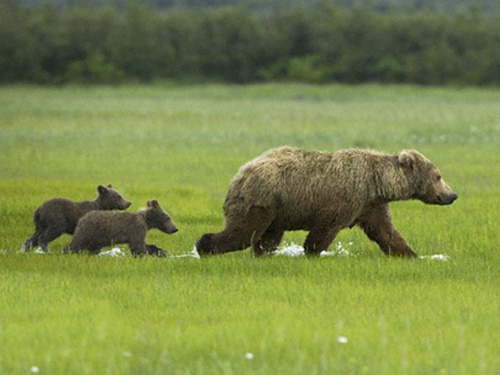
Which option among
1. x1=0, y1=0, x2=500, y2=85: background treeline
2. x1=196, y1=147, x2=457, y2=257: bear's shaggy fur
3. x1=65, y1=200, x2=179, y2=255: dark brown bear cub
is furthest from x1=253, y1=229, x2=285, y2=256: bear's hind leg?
x1=0, y1=0, x2=500, y2=85: background treeline

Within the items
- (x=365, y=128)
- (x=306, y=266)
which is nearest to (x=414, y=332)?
(x=306, y=266)

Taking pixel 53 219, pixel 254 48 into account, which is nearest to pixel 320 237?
pixel 53 219

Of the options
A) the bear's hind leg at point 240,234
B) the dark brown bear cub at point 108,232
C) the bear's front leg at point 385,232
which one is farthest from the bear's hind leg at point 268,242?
the dark brown bear cub at point 108,232

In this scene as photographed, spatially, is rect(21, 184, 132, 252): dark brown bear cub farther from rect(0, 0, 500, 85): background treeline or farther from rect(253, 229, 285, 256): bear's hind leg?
rect(0, 0, 500, 85): background treeline

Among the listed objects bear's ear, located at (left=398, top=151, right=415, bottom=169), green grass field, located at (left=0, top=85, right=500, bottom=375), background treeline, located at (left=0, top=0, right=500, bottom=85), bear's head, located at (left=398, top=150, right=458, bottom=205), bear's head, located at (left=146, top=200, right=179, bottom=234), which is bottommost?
green grass field, located at (left=0, top=85, right=500, bottom=375)

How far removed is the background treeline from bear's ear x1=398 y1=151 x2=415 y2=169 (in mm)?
62561

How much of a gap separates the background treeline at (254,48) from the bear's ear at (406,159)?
6256 centimetres

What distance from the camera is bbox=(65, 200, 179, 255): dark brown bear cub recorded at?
9.90m

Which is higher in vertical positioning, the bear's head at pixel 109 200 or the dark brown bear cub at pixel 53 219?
the bear's head at pixel 109 200

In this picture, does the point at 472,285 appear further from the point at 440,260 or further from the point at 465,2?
the point at 465,2

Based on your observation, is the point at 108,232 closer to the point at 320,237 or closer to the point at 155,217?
the point at 155,217

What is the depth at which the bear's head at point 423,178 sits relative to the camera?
10.2m

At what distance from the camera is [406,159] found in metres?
10.1

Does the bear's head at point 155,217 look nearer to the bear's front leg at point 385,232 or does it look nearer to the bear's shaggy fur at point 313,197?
the bear's shaggy fur at point 313,197
